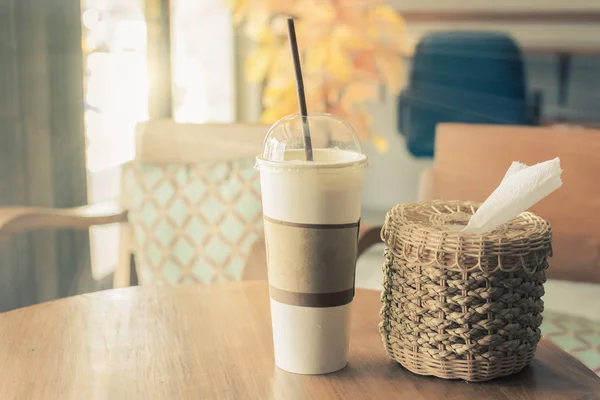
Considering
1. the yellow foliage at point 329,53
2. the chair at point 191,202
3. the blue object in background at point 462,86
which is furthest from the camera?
the blue object in background at point 462,86

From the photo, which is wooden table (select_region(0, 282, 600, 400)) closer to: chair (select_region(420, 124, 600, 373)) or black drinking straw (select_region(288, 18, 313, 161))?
black drinking straw (select_region(288, 18, 313, 161))

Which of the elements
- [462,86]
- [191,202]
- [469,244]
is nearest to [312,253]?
[469,244]

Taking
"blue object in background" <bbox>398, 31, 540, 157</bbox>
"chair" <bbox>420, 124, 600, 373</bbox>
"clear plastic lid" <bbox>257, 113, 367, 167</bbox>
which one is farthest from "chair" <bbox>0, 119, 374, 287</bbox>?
"blue object in background" <bbox>398, 31, 540, 157</bbox>

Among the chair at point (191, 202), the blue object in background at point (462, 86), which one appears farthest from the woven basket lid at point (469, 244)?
the blue object in background at point (462, 86)

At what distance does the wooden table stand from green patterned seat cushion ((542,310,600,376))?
1.99 ft

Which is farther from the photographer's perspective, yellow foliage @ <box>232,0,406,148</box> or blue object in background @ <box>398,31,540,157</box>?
blue object in background @ <box>398,31,540,157</box>

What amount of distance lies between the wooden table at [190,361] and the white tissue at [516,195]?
151 millimetres

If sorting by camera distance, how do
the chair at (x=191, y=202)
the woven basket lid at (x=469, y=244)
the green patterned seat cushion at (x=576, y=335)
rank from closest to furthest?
the woven basket lid at (x=469, y=244)
the green patterned seat cushion at (x=576, y=335)
the chair at (x=191, y=202)

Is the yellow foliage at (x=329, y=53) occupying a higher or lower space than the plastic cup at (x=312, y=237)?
higher

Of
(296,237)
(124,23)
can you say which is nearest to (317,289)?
(296,237)

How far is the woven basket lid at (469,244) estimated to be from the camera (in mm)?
612

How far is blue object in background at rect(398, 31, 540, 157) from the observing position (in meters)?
2.88

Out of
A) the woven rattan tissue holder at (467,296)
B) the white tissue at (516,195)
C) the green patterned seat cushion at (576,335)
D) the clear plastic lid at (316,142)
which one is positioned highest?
the clear plastic lid at (316,142)

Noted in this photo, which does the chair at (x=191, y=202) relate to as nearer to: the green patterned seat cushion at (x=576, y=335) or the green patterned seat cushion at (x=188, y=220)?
the green patterned seat cushion at (x=188, y=220)
